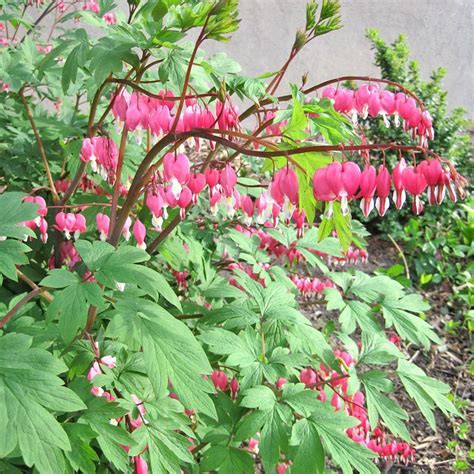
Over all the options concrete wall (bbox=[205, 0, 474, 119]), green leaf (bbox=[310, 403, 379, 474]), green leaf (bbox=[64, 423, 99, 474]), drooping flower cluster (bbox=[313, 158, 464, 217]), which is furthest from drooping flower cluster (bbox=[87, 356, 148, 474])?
concrete wall (bbox=[205, 0, 474, 119])

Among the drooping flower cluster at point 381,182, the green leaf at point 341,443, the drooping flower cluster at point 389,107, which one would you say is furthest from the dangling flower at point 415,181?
the green leaf at point 341,443

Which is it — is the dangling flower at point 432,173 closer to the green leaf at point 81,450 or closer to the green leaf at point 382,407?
the green leaf at point 382,407

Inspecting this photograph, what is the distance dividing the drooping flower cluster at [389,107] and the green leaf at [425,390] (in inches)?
28.8

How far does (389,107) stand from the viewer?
Answer: 1.68 m

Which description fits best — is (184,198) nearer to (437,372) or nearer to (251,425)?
(251,425)

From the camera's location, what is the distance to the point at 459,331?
3.92 m

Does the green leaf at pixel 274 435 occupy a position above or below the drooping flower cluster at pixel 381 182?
below

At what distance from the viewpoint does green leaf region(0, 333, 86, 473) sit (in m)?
1.16

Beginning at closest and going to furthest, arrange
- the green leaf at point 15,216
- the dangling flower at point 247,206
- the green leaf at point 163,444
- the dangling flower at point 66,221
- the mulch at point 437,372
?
1. the green leaf at point 15,216
2. the green leaf at point 163,444
3. the dangling flower at point 66,221
4. the dangling flower at point 247,206
5. the mulch at point 437,372

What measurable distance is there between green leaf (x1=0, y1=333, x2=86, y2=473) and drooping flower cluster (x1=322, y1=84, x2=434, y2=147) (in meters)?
1.11

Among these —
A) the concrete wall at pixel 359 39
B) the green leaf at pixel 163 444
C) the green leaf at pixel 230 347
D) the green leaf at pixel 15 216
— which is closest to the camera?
the green leaf at pixel 15 216

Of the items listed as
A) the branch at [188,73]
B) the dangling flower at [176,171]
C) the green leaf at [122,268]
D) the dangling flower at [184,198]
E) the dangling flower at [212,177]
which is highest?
the branch at [188,73]

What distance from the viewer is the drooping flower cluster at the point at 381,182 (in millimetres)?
1222

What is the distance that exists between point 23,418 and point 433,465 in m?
2.40
